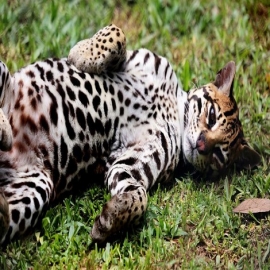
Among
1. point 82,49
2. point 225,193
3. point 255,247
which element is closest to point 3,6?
point 82,49

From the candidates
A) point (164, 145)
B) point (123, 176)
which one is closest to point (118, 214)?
point (123, 176)

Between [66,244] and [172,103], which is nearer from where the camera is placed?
[66,244]

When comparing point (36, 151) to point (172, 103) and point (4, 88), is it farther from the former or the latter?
point (172, 103)

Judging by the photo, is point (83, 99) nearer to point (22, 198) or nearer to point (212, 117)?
point (22, 198)

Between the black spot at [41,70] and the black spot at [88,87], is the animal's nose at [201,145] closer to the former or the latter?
the black spot at [88,87]

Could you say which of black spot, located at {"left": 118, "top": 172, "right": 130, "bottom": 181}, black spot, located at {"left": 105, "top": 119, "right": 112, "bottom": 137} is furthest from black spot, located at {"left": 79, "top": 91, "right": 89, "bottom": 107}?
black spot, located at {"left": 118, "top": 172, "right": 130, "bottom": 181}

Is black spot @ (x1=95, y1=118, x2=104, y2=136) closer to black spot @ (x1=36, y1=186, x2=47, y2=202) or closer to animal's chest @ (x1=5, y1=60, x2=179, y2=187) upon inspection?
animal's chest @ (x1=5, y1=60, x2=179, y2=187)

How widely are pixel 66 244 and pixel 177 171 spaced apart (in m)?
1.39

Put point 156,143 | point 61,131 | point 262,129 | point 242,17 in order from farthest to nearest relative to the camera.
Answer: point 242,17
point 262,129
point 156,143
point 61,131

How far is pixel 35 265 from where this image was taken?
499 centimetres

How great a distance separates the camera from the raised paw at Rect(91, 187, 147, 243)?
525cm

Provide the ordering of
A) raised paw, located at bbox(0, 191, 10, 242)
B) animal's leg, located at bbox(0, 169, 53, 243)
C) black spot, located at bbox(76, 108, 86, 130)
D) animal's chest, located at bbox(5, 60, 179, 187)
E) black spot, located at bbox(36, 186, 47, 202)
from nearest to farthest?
raised paw, located at bbox(0, 191, 10, 242)
animal's leg, located at bbox(0, 169, 53, 243)
black spot, located at bbox(36, 186, 47, 202)
animal's chest, located at bbox(5, 60, 179, 187)
black spot, located at bbox(76, 108, 86, 130)

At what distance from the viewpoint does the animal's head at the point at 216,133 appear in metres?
6.24

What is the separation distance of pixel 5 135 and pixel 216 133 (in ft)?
6.04
